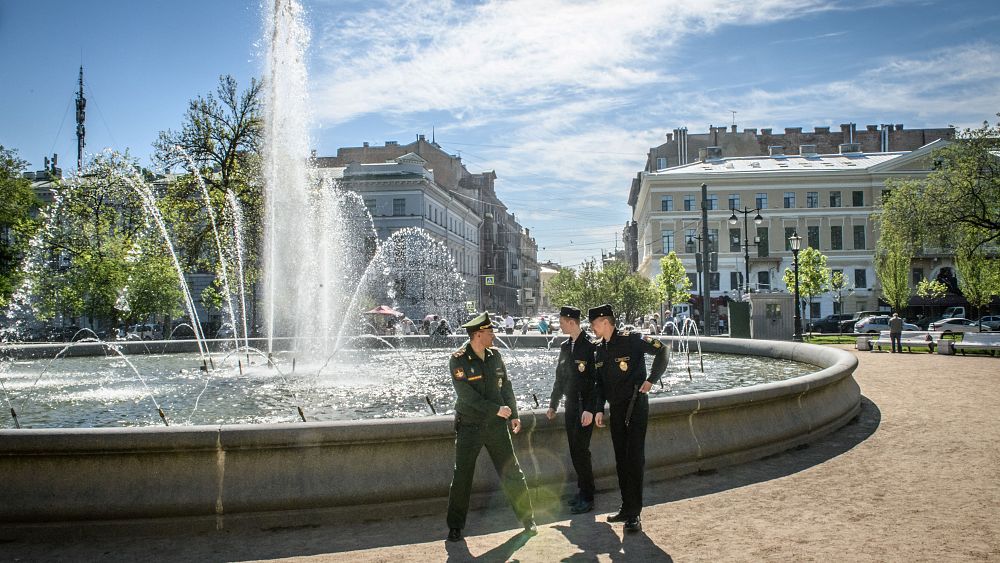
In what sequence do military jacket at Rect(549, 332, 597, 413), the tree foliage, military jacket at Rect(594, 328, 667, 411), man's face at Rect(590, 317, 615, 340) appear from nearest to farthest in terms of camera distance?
military jacket at Rect(594, 328, 667, 411)
man's face at Rect(590, 317, 615, 340)
military jacket at Rect(549, 332, 597, 413)
the tree foliage

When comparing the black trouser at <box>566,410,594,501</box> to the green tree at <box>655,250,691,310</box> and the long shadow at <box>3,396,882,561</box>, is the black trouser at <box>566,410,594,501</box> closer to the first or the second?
the long shadow at <box>3,396,882,561</box>

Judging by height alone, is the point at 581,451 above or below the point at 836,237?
below

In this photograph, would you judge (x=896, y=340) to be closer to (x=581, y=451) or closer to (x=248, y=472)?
(x=581, y=451)

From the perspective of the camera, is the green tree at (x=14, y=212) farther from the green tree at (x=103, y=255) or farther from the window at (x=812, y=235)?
the window at (x=812, y=235)

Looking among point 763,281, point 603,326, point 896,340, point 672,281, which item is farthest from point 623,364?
point 763,281

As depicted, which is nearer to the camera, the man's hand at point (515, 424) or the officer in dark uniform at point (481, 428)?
the officer in dark uniform at point (481, 428)

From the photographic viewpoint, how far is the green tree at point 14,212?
4219 cm

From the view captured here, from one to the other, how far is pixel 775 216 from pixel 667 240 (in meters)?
9.57

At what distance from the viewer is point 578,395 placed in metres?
6.29

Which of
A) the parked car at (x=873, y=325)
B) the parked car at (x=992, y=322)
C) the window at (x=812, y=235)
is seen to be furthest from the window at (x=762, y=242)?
the parked car at (x=992, y=322)

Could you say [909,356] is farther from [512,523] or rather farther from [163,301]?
[163,301]

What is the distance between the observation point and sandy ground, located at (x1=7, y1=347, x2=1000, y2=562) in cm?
518

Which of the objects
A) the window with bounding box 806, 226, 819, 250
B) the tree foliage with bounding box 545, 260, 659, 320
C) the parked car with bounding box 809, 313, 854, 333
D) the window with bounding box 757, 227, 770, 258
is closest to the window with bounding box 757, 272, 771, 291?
the window with bounding box 757, 227, 770, 258

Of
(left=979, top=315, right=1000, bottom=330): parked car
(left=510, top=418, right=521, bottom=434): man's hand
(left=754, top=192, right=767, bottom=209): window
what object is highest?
(left=754, top=192, right=767, bottom=209): window
